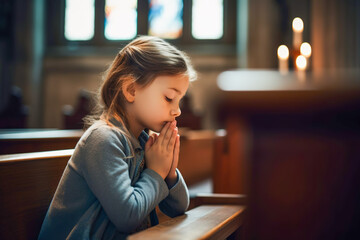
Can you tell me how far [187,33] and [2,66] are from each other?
3698 mm

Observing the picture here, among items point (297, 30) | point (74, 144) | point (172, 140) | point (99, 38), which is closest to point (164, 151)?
point (172, 140)

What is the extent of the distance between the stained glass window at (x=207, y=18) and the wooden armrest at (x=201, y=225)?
6.84 meters

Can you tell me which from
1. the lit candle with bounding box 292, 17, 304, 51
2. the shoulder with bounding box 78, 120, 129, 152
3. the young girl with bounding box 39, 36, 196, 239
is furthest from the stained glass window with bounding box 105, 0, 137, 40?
the shoulder with bounding box 78, 120, 129, 152

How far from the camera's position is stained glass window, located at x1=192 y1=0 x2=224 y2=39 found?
802 cm

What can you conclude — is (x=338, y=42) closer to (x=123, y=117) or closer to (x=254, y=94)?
(x=123, y=117)

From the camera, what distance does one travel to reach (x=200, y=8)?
8023mm

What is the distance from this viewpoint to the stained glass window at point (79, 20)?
8.29 m

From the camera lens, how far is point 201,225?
3.63 ft

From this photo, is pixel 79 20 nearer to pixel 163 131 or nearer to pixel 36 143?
pixel 36 143

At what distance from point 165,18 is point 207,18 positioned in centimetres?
84

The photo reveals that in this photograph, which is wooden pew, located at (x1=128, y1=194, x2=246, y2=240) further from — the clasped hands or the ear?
the ear

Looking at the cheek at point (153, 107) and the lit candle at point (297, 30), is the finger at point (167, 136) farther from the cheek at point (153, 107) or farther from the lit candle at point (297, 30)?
the lit candle at point (297, 30)

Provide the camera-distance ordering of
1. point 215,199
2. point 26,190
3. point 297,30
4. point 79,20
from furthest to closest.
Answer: point 79,20 < point 297,30 < point 215,199 < point 26,190

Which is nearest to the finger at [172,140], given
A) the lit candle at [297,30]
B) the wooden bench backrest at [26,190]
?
the wooden bench backrest at [26,190]
